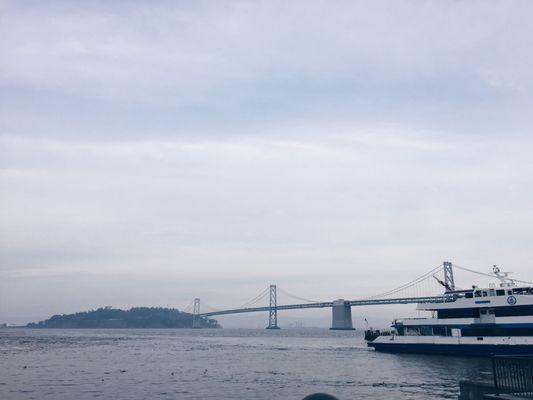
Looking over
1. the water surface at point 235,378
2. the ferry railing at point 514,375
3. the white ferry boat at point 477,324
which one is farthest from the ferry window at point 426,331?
the ferry railing at point 514,375

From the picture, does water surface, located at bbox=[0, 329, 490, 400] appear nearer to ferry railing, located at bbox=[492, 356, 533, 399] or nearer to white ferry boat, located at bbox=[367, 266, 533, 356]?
white ferry boat, located at bbox=[367, 266, 533, 356]

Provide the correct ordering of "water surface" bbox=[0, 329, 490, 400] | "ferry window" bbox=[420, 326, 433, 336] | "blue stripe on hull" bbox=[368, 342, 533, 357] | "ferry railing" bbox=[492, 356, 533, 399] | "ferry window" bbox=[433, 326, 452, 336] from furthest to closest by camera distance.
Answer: "ferry window" bbox=[420, 326, 433, 336] < "ferry window" bbox=[433, 326, 452, 336] < "blue stripe on hull" bbox=[368, 342, 533, 357] < "water surface" bbox=[0, 329, 490, 400] < "ferry railing" bbox=[492, 356, 533, 399]

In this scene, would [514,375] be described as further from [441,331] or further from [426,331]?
[426,331]

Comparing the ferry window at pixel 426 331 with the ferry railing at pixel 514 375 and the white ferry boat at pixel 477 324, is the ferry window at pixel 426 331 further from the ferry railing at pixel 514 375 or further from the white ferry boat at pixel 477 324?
the ferry railing at pixel 514 375

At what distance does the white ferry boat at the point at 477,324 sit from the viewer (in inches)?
1849

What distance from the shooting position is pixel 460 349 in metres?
51.2

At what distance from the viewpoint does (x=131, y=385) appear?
37.5 metres

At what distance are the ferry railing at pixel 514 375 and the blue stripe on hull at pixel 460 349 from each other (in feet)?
105

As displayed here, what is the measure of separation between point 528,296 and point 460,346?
8.42m

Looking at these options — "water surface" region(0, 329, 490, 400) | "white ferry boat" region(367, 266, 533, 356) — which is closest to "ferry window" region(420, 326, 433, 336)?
"white ferry boat" region(367, 266, 533, 356)

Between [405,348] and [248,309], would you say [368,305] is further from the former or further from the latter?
[405,348]

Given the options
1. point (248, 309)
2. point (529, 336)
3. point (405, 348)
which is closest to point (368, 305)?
point (248, 309)

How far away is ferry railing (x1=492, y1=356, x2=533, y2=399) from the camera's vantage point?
14.8m

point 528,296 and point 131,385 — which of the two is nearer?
point 131,385
